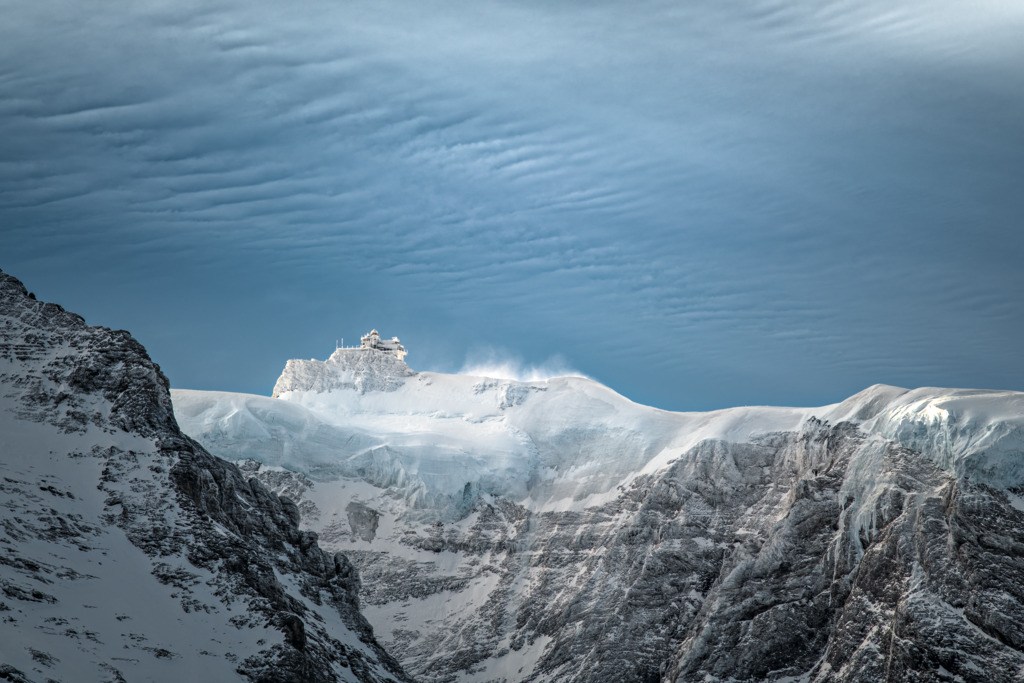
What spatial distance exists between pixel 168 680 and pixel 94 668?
1213 centimetres

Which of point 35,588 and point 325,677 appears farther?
point 325,677

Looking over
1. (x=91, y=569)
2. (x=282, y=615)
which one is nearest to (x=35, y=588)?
(x=91, y=569)

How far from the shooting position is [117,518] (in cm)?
19988

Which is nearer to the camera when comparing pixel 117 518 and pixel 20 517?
pixel 20 517

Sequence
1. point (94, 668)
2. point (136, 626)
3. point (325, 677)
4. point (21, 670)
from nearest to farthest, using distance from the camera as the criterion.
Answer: point (21, 670) → point (94, 668) → point (136, 626) → point (325, 677)

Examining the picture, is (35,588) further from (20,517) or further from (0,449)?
(0,449)

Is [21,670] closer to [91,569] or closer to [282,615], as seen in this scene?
[91,569]

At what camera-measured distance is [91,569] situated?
609 ft

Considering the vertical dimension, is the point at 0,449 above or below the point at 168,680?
above

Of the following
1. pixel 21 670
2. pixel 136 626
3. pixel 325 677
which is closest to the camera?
pixel 21 670

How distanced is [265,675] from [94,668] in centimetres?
2860

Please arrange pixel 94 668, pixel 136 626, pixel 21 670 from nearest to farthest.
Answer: pixel 21 670 < pixel 94 668 < pixel 136 626

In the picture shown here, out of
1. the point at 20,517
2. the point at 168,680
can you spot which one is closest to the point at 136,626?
the point at 168,680

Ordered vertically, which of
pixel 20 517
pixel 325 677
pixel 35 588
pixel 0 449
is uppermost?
pixel 0 449
